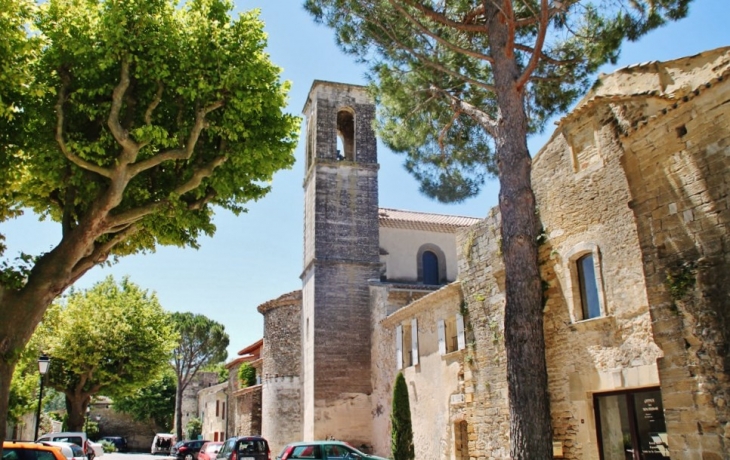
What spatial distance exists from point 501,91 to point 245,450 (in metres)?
13.4

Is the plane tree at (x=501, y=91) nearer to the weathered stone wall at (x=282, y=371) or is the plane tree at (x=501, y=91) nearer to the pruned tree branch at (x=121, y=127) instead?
the pruned tree branch at (x=121, y=127)

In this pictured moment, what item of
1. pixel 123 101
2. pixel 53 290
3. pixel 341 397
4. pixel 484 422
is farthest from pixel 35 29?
pixel 341 397

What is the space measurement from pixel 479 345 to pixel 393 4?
7885 mm

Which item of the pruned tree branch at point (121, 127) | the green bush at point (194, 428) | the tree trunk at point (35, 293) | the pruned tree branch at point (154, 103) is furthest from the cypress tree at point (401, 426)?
the green bush at point (194, 428)

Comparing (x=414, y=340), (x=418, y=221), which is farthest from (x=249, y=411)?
(x=414, y=340)

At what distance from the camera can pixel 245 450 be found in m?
18.8

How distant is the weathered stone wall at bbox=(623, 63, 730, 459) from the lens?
7383mm

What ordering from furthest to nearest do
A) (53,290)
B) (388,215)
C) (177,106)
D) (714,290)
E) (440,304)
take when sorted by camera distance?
(388,215)
(440,304)
(177,106)
(53,290)
(714,290)

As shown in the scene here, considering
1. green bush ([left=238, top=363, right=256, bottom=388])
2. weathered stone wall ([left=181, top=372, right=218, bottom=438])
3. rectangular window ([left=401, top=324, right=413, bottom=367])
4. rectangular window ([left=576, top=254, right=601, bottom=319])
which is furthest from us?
weathered stone wall ([left=181, top=372, right=218, bottom=438])

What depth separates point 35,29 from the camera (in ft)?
34.4

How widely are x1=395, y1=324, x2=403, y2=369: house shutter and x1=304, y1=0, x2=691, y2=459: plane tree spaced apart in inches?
297

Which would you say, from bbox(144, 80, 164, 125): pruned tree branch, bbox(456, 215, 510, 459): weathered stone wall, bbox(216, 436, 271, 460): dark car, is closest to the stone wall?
bbox(216, 436, 271, 460): dark car

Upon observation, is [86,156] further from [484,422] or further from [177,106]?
[484,422]

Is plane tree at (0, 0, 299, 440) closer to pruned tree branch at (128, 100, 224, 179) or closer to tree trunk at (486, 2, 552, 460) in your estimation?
pruned tree branch at (128, 100, 224, 179)
